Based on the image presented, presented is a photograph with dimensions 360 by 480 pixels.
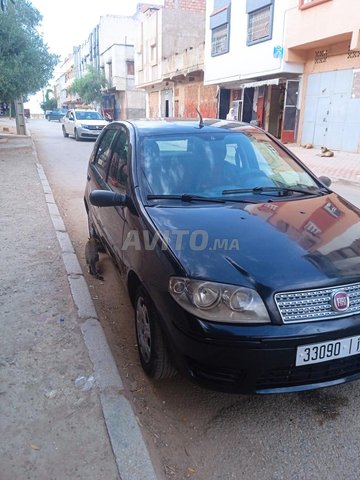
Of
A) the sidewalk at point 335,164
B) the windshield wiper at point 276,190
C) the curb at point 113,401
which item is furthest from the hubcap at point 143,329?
the sidewalk at point 335,164

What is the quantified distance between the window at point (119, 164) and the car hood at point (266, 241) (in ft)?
2.06

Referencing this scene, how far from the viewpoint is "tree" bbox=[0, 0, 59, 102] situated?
1571cm

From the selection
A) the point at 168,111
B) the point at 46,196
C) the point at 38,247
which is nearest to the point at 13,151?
the point at 46,196

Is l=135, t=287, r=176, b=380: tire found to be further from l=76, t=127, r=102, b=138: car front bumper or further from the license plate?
l=76, t=127, r=102, b=138: car front bumper

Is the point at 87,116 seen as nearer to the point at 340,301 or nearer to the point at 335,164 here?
the point at 335,164

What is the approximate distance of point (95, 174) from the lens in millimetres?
4602

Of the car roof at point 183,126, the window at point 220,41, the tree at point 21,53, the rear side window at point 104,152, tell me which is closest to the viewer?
the car roof at point 183,126

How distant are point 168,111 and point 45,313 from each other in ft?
113

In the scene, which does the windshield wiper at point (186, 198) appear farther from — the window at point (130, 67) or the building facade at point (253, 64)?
the window at point (130, 67)

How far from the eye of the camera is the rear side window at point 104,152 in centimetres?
421

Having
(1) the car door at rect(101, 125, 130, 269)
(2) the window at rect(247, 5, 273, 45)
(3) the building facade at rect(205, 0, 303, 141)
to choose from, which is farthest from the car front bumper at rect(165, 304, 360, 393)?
(2) the window at rect(247, 5, 273, 45)

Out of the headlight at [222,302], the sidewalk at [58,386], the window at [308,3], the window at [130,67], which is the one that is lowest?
the sidewalk at [58,386]

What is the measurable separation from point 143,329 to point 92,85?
1980 inches

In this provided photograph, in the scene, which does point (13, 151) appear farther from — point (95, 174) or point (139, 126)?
point (139, 126)
